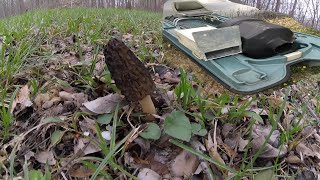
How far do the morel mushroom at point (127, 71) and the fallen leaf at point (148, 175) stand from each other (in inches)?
8.2

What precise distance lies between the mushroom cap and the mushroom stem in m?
0.04

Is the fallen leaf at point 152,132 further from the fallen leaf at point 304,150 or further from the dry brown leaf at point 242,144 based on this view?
the fallen leaf at point 304,150

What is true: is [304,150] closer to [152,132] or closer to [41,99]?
[152,132]

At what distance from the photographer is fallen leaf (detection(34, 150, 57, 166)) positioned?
34.2 inches

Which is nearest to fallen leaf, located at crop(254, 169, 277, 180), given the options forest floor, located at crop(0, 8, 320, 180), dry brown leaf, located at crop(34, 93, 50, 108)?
forest floor, located at crop(0, 8, 320, 180)

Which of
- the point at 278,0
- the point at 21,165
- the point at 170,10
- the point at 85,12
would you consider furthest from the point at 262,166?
the point at 85,12

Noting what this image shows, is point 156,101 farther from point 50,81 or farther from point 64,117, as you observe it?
point 50,81

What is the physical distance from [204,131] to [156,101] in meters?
0.21

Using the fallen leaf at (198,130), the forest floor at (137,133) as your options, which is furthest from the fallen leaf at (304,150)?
the fallen leaf at (198,130)

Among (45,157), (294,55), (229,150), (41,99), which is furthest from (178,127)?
(294,55)

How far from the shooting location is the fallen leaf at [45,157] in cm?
87

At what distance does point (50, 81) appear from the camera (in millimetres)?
1180

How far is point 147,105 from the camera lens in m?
0.95

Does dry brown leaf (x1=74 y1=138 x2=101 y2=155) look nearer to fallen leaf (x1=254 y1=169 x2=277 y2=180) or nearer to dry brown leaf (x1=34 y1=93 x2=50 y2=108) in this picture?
dry brown leaf (x1=34 y1=93 x2=50 y2=108)
